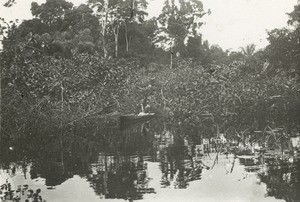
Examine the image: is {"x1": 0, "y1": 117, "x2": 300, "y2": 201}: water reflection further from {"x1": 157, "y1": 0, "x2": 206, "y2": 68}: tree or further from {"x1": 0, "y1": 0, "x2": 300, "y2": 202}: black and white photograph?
{"x1": 157, "y1": 0, "x2": 206, "y2": 68}: tree

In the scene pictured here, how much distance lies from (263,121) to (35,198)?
8028 millimetres

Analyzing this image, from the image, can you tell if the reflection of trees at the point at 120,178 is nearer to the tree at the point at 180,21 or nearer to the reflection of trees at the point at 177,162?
the reflection of trees at the point at 177,162

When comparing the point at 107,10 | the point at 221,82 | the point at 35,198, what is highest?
the point at 107,10

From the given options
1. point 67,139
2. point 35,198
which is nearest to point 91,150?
point 67,139

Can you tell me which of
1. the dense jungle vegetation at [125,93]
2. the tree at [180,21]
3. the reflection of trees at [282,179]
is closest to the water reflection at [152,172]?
the reflection of trees at [282,179]

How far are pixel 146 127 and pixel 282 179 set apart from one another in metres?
7.78

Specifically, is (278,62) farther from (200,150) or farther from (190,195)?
(190,195)

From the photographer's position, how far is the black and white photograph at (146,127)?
7.04 meters

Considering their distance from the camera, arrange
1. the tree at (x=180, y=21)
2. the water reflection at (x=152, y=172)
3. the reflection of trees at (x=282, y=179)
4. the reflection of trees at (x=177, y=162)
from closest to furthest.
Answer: the reflection of trees at (x=282, y=179) < the water reflection at (x=152, y=172) < the reflection of trees at (x=177, y=162) < the tree at (x=180, y=21)

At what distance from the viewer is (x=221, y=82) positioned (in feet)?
48.3

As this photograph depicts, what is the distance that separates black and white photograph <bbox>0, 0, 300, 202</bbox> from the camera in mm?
7043

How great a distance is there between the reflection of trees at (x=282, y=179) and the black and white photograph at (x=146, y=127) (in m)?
0.02

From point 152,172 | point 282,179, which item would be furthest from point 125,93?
point 282,179

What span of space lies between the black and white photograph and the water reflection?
2cm
